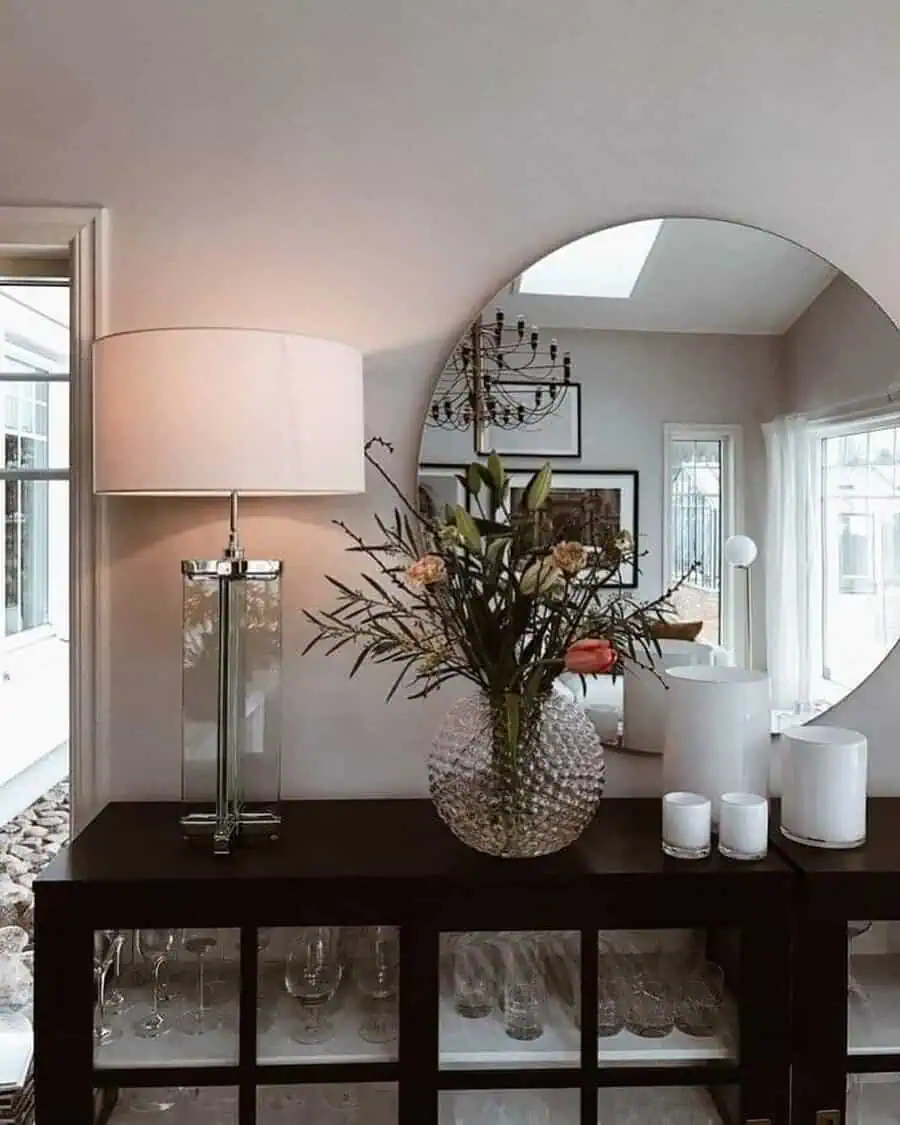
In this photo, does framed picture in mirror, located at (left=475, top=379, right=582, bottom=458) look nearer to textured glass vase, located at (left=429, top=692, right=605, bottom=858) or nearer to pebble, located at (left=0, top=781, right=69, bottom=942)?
textured glass vase, located at (left=429, top=692, right=605, bottom=858)

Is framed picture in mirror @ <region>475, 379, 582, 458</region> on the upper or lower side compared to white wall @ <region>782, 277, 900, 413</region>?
lower

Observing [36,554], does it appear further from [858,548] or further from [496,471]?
[858,548]

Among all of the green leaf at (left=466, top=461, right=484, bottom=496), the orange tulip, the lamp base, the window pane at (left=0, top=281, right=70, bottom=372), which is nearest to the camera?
the orange tulip

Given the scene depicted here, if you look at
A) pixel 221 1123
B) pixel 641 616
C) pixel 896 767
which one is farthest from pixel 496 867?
pixel 896 767

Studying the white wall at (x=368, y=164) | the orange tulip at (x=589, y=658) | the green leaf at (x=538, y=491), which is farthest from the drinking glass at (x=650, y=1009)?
the green leaf at (x=538, y=491)

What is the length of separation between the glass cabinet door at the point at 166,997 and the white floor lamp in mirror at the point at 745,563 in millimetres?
1035

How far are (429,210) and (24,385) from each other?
876 mm

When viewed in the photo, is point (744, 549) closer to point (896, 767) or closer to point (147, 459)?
point (896, 767)

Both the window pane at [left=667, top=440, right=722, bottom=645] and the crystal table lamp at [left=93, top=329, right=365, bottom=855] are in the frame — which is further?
the window pane at [left=667, top=440, right=722, bottom=645]

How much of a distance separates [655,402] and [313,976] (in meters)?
1.16

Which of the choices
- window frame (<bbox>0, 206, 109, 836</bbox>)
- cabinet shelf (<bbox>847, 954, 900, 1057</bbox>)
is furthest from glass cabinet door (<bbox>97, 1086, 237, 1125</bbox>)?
cabinet shelf (<bbox>847, 954, 900, 1057</bbox>)

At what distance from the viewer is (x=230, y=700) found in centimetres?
171

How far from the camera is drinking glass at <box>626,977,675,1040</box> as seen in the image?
1575 millimetres

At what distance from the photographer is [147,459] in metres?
1.52
